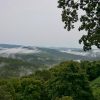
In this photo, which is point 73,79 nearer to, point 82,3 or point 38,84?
point 38,84

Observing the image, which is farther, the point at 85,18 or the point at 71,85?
the point at 71,85

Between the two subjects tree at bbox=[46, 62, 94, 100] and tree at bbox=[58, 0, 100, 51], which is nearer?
tree at bbox=[58, 0, 100, 51]

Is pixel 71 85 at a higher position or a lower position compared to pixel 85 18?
lower

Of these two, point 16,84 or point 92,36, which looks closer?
point 92,36

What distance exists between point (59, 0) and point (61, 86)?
59047mm

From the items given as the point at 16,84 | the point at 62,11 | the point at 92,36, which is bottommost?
the point at 16,84

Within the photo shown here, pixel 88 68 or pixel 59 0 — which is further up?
pixel 59 0

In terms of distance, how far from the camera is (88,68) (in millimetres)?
138750

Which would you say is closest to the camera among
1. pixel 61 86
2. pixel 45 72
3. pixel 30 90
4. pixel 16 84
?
pixel 61 86

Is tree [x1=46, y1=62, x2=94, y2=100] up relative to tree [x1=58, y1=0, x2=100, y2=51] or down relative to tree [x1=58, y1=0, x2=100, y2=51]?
down

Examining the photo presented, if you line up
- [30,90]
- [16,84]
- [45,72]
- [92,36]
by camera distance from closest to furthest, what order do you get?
[92,36]
[30,90]
[16,84]
[45,72]

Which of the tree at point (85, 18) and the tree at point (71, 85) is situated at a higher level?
the tree at point (85, 18)

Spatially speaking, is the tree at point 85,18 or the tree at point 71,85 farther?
the tree at point 71,85

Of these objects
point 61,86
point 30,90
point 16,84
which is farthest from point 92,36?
point 16,84
